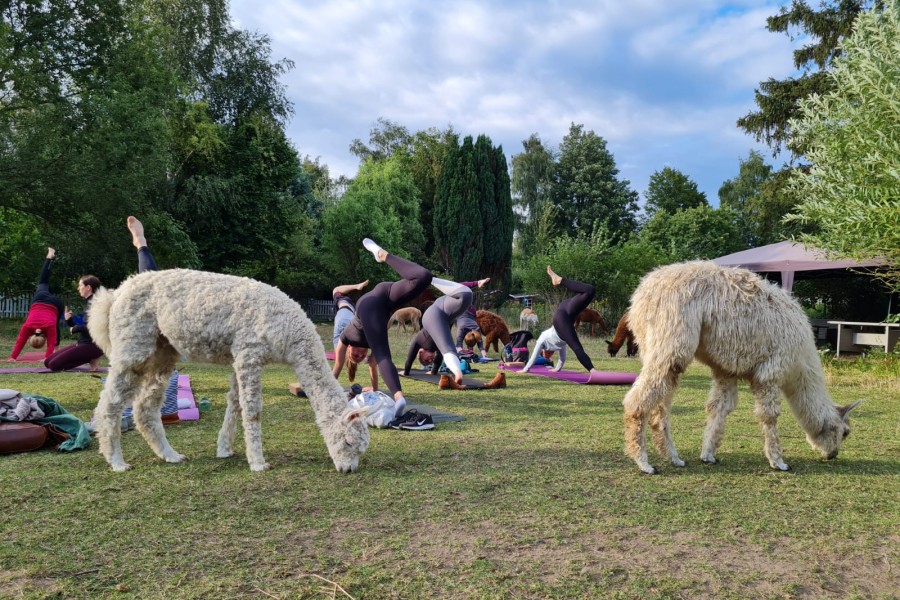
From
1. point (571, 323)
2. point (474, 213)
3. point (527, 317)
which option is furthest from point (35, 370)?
point (474, 213)

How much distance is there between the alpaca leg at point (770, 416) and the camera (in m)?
5.36

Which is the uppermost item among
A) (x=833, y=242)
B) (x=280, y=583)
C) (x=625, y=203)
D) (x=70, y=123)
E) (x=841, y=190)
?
(x=625, y=203)

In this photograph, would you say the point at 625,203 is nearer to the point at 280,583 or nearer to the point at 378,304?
the point at 378,304

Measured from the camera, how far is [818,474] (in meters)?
5.38

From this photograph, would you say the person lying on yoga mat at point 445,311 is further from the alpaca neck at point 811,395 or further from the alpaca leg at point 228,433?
the alpaca neck at point 811,395

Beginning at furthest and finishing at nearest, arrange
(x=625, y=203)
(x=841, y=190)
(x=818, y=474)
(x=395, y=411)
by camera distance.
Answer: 1. (x=625, y=203)
2. (x=841, y=190)
3. (x=395, y=411)
4. (x=818, y=474)

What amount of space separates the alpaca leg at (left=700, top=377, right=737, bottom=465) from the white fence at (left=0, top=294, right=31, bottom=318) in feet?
97.0

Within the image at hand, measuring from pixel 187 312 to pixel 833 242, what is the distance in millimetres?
12102

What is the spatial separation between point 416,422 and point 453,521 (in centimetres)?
318

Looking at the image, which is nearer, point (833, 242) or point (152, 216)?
point (833, 242)

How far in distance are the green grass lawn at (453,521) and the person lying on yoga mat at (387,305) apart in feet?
2.21

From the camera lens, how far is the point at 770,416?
5.38 meters

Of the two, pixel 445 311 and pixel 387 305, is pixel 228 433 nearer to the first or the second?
pixel 387 305

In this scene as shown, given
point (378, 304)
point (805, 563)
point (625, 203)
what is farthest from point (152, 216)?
point (625, 203)
